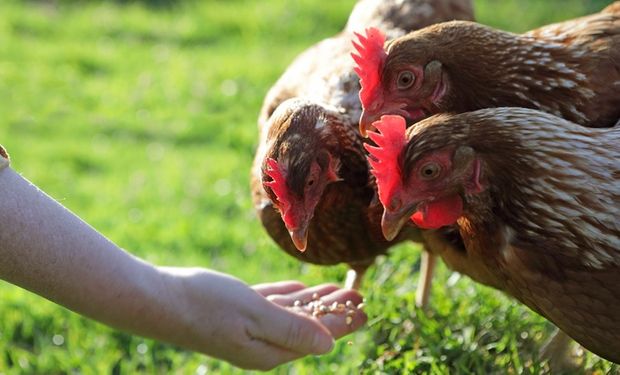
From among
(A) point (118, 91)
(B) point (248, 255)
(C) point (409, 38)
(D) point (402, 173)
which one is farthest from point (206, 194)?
(D) point (402, 173)

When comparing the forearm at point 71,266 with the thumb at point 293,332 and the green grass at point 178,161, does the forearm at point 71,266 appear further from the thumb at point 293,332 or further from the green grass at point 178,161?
the green grass at point 178,161

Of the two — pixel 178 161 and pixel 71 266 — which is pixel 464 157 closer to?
pixel 71 266

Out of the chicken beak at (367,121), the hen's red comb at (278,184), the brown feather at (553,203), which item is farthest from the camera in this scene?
the chicken beak at (367,121)

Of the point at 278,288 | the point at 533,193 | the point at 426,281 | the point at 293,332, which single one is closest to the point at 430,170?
the point at 533,193

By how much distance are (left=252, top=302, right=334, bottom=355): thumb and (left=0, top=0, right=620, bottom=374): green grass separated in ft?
1.17

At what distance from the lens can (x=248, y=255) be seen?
5445 millimetres

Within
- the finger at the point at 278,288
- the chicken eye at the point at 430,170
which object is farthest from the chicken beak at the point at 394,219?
the finger at the point at 278,288

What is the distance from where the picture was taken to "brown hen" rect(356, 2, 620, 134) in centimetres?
336

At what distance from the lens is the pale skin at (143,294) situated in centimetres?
300

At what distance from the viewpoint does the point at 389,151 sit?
9.43 ft

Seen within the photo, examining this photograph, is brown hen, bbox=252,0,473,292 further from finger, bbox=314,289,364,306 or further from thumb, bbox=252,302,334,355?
thumb, bbox=252,302,334,355

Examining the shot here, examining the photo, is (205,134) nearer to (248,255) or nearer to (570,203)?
(248,255)

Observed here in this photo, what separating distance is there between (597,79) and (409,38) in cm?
66

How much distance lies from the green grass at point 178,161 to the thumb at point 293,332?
14.0 inches
